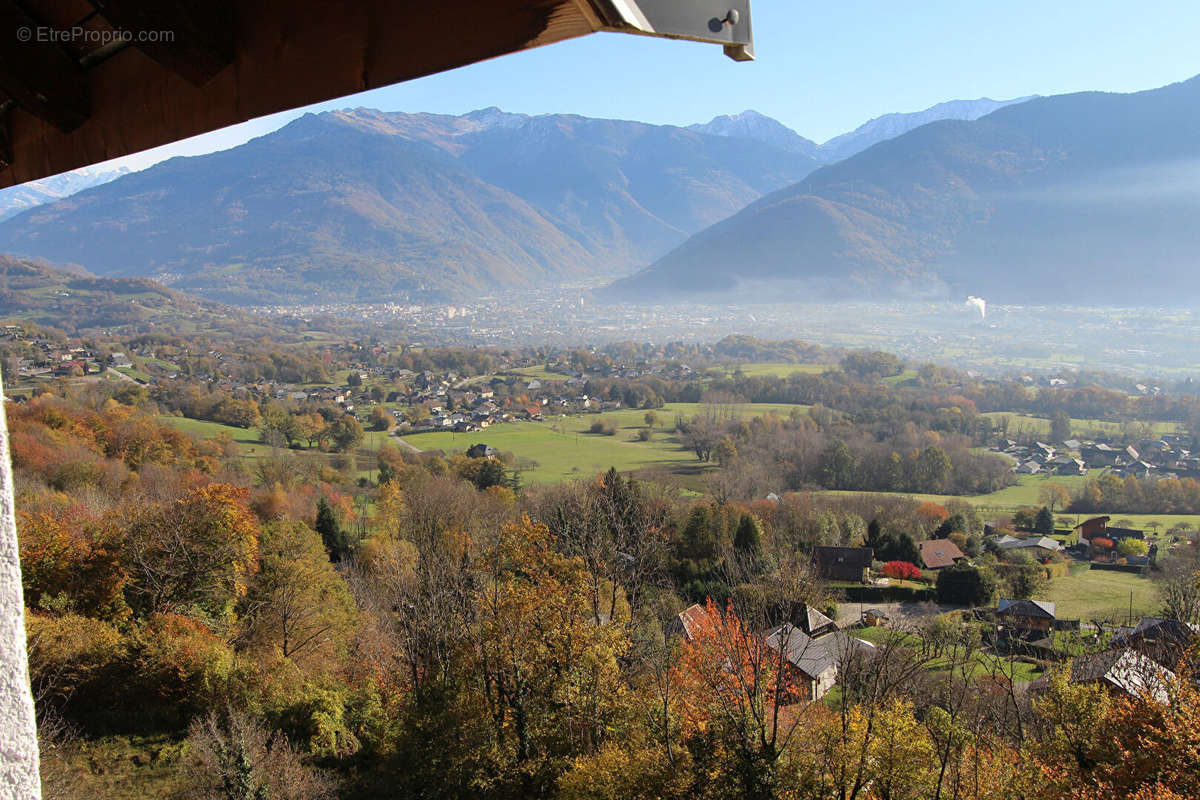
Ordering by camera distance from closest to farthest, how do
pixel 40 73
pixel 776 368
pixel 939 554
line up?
pixel 40 73 → pixel 939 554 → pixel 776 368

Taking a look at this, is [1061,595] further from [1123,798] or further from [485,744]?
[485,744]

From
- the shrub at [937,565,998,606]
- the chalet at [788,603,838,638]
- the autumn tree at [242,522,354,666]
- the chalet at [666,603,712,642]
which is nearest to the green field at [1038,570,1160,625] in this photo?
the shrub at [937,565,998,606]

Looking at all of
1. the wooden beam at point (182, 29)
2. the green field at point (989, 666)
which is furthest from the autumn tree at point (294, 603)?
the wooden beam at point (182, 29)

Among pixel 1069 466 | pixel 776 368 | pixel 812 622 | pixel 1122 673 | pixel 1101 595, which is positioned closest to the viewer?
pixel 1122 673

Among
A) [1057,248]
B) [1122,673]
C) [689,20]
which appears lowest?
[1122,673]

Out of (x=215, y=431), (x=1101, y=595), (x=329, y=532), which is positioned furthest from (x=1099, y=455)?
(x=215, y=431)

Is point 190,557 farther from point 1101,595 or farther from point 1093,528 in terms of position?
point 1093,528

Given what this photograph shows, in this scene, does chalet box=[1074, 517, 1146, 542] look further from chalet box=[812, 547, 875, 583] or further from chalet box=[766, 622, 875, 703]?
chalet box=[766, 622, 875, 703]

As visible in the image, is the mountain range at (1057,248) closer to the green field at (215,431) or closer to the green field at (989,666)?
the green field at (215,431)
